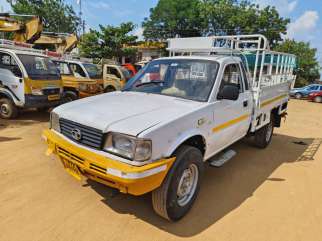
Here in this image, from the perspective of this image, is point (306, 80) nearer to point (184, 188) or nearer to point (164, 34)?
point (164, 34)

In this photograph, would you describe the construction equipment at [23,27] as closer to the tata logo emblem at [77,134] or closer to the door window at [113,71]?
the door window at [113,71]

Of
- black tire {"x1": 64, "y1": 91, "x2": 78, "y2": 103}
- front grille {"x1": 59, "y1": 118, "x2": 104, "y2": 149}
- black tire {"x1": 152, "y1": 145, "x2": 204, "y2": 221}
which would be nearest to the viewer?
front grille {"x1": 59, "y1": 118, "x2": 104, "y2": 149}

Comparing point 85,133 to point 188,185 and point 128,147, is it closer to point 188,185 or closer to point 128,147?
point 128,147

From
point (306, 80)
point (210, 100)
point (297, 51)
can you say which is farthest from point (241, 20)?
point (210, 100)

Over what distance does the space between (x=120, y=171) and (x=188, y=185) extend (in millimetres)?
1207

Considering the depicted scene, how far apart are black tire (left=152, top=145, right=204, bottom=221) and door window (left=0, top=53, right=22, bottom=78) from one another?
614cm

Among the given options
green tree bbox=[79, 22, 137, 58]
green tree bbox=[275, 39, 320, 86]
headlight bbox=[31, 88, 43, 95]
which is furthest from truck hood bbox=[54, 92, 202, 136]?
green tree bbox=[275, 39, 320, 86]

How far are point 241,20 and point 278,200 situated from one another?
87.4ft

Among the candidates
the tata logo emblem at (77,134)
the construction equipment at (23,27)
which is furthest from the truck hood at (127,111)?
the construction equipment at (23,27)

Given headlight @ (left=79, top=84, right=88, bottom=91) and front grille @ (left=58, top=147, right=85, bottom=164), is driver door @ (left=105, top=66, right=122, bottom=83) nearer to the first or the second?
headlight @ (left=79, top=84, right=88, bottom=91)

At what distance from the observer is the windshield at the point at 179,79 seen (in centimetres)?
343

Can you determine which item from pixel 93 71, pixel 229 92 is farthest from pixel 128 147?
pixel 93 71

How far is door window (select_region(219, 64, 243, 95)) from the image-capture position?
3664 mm

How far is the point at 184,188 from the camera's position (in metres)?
3.14
